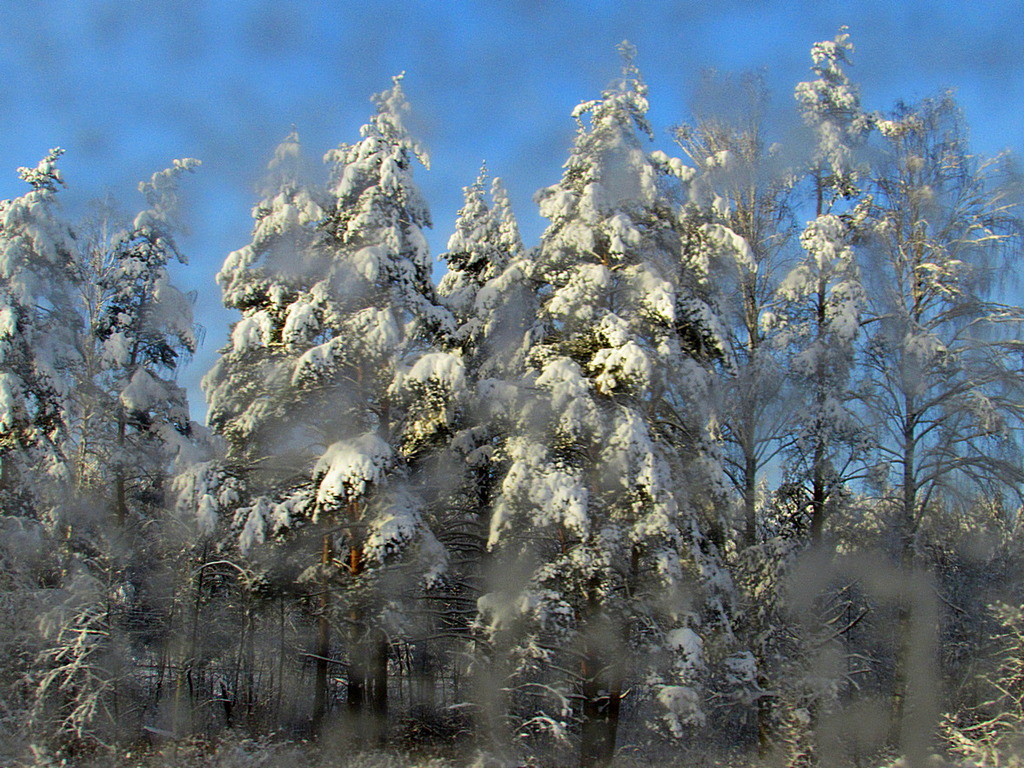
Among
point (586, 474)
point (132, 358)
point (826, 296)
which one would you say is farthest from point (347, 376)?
point (826, 296)

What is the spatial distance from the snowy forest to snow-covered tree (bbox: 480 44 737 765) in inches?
2.5

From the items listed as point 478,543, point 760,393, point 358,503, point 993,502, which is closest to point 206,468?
point 358,503

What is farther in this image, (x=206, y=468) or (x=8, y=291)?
(x=8, y=291)

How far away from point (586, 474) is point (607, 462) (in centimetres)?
63

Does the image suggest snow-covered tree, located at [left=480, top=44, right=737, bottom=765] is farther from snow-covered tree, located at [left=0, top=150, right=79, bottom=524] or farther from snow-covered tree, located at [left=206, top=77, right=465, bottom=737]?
snow-covered tree, located at [left=0, top=150, right=79, bottom=524]

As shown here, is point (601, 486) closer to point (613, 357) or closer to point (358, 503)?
point (613, 357)

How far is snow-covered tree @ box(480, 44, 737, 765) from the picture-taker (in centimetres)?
1330

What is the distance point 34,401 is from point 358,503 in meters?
8.41

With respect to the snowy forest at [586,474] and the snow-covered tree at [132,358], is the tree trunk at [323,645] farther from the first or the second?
the snow-covered tree at [132,358]

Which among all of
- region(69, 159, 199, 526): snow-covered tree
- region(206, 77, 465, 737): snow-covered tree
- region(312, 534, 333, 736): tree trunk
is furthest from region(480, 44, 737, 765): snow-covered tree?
region(69, 159, 199, 526): snow-covered tree

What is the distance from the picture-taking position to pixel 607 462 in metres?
13.7

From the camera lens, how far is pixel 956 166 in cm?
1620

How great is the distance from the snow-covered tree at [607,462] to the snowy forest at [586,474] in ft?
0.21

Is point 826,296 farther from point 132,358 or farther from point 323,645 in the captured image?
point 132,358
